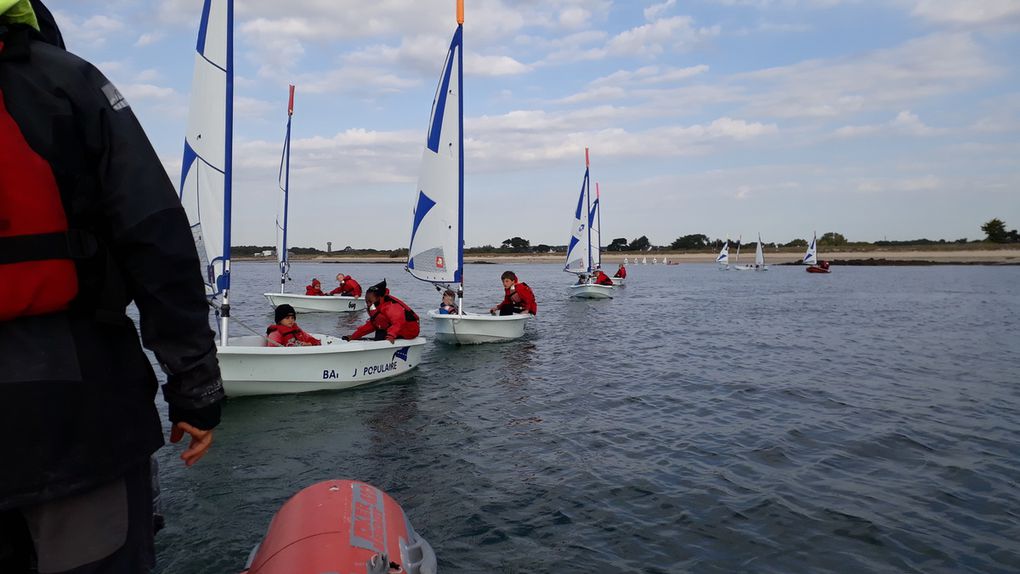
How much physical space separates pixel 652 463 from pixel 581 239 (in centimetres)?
3075

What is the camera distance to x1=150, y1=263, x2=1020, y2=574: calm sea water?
5.61m

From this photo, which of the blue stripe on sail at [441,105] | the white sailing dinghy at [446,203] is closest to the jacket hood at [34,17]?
the white sailing dinghy at [446,203]

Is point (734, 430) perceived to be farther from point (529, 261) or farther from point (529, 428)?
point (529, 261)

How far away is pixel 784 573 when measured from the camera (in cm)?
517

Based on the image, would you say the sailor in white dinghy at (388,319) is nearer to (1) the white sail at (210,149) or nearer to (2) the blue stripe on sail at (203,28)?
(1) the white sail at (210,149)

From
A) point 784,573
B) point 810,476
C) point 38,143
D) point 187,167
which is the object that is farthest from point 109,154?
point 187,167

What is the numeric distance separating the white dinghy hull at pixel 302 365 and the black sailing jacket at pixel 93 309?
307 inches

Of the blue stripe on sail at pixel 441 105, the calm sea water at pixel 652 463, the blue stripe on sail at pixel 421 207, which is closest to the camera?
the calm sea water at pixel 652 463

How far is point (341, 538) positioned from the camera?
11.3ft

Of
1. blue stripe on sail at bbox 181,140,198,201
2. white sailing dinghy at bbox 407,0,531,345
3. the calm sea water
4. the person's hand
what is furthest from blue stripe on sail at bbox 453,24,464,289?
the person's hand

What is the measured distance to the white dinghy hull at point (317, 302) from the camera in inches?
992

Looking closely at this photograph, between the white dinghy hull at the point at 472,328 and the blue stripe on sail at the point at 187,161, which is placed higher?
the blue stripe on sail at the point at 187,161

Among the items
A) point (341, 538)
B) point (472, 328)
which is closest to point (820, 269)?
point (472, 328)

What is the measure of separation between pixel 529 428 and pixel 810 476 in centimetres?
390
